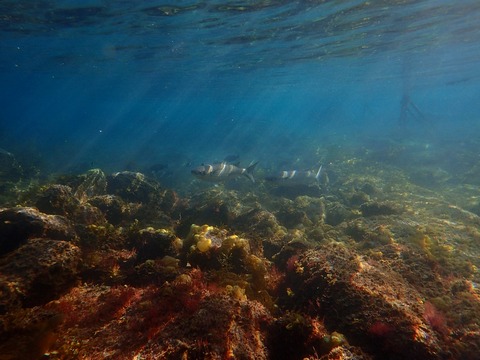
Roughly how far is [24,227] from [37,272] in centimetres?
199

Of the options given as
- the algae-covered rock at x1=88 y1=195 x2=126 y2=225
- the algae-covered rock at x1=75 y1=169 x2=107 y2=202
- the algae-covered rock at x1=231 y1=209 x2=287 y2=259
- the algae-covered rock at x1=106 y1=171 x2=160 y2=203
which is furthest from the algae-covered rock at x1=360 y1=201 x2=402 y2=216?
the algae-covered rock at x1=75 y1=169 x2=107 y2=202

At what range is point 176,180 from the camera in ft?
82.4

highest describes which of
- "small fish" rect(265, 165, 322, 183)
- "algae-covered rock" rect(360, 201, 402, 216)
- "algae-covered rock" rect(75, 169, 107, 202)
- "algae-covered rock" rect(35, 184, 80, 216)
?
"algae-covered rock" rect(35, 184, 80, 216)

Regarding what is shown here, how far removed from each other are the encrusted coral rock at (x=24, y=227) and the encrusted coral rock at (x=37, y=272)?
46.1 inches

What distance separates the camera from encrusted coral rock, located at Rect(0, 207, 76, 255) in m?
5.61

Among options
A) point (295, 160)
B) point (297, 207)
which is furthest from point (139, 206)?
point (295, 160)

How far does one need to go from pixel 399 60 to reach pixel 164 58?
28567 mm

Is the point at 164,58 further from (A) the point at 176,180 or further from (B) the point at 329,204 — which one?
(B) the point at 329,204

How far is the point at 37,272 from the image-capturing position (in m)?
4.43

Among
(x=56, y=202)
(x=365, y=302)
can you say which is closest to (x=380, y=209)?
(x=365, y=302)

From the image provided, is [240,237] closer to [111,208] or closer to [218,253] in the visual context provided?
[218,253]

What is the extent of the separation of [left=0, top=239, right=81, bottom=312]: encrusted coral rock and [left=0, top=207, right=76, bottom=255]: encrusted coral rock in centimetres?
117

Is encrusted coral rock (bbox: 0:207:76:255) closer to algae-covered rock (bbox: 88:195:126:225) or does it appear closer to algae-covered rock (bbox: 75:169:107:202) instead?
algae-covered rock (bbox: 88:195:126:225)

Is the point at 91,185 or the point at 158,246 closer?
the point at 158,246
